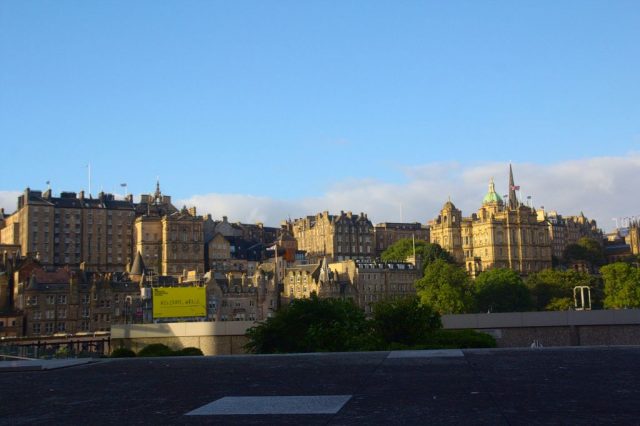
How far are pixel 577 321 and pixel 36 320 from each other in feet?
293

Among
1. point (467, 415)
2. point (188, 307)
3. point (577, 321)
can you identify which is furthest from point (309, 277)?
point (467, 415)

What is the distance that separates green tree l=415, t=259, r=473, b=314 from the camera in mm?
129000

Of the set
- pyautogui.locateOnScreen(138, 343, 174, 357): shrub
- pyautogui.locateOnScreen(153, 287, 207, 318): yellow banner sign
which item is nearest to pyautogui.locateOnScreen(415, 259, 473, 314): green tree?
pyautogui.locateOnScreen(153, 287, 207, 318): yellow banner sign

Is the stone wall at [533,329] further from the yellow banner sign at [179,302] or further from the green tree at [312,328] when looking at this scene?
the yellow banner sign at [179,302]

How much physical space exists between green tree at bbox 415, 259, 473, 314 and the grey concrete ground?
329ft

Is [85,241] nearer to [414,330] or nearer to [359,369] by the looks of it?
[414,330]

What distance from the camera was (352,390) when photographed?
671 inches

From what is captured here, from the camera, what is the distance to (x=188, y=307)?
125m

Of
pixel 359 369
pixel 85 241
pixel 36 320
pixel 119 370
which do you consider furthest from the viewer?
pixel 85 241

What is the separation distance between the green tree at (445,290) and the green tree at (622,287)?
25457 mm

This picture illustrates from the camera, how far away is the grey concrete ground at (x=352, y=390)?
13398 mm

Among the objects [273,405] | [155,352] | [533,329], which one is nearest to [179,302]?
[155,352]

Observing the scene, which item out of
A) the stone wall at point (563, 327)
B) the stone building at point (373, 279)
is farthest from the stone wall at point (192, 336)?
the stone building at point (373, 279)

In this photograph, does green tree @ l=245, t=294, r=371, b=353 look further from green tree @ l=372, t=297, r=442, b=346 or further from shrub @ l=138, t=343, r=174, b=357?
shrub @ l=138, t=343, r=174, b=357
